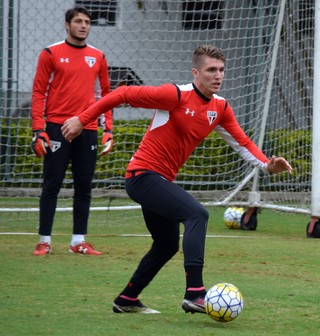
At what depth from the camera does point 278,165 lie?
20.0ft

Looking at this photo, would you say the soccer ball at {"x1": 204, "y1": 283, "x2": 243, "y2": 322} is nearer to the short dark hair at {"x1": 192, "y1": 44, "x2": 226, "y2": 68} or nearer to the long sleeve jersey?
the short dark hair at {"x1": 192, "y1": 44, "x2": 226, "y2": 68}

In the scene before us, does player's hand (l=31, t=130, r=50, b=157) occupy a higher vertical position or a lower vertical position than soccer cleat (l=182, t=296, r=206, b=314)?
higher

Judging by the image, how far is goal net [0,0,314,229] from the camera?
37.8 ft

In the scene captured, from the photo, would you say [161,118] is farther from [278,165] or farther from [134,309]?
[134,309]

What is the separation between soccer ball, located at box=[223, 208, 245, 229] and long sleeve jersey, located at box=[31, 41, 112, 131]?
10.3ft

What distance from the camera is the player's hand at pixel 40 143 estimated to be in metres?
Answer: 8.42

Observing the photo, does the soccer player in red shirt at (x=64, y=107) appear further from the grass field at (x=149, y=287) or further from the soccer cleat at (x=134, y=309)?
the soccer cleat at (x=134, y=309)

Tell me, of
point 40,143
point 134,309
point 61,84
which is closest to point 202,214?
point 134,309

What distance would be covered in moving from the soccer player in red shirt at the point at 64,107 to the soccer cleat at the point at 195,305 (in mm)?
3122

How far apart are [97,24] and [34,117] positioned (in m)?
3.69

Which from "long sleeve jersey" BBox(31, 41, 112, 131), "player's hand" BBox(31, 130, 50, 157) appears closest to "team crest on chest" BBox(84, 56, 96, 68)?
"long sleeve jersey" BBox(31, 41, 112, 131)

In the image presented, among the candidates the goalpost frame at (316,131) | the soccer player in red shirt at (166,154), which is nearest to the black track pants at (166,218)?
the soccer player in red shirt at (166,154)

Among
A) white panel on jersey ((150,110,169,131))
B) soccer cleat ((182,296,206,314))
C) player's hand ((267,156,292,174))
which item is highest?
white panel on jersey ((150,110,169,131))

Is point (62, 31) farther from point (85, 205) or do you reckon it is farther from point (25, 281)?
point (25, 281)
